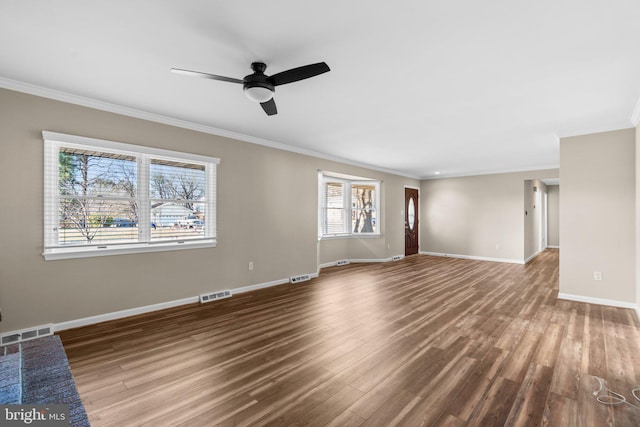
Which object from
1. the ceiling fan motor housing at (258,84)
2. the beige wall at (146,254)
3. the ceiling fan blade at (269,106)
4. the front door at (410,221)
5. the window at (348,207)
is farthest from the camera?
the front door at (410,221)

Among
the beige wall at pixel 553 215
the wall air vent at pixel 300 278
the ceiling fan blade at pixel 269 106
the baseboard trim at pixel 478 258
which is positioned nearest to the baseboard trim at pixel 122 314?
the wall air vent at pixel 300 278

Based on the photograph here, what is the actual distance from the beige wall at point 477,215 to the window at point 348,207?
95.3 inches

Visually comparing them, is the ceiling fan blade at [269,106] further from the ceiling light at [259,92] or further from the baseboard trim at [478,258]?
the baseboard trim at [478,258]

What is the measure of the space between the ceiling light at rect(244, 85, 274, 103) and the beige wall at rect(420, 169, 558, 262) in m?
7.67

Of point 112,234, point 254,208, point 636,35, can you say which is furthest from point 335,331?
point 636,35

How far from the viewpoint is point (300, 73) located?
2213mm

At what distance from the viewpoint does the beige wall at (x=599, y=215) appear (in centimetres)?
402

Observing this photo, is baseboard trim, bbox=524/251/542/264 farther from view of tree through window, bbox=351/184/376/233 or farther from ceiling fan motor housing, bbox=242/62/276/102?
ceiling fan motor housing, bbox=242/62/276/102

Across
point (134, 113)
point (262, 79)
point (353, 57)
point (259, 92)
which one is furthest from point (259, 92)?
point (134, 113)

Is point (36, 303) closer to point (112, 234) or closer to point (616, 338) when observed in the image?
point (112, 234)

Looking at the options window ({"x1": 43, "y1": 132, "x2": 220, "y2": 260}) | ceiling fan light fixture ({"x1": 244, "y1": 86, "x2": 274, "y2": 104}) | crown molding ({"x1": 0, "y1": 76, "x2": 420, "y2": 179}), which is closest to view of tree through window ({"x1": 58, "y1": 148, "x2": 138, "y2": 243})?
window ({"x1": 43, "y1": 132, "x2": 220, "y2": 260})

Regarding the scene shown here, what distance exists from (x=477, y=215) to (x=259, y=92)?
7.88 m

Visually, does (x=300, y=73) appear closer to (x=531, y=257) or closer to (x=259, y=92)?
(x=259, y=92)

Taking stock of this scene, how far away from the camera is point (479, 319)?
3.59 meters
